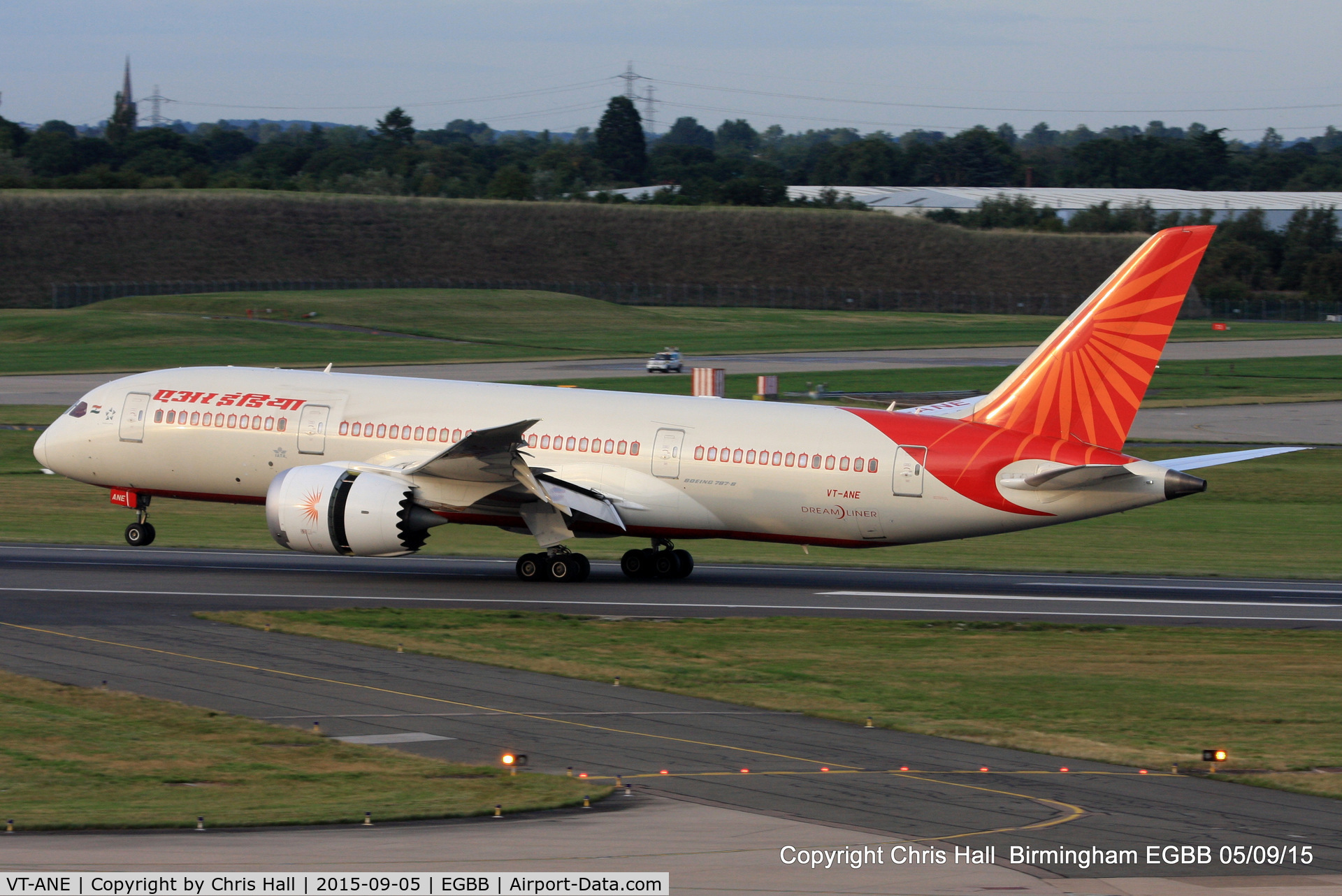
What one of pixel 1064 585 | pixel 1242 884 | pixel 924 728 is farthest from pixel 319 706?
pixel 1064 585

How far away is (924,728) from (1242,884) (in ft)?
22.8

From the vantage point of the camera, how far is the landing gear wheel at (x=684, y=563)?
34.1 meters

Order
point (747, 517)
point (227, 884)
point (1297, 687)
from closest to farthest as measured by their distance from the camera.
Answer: point (227, 884) → point (1297, 687) → point (747, 517)

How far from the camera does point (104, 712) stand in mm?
19188

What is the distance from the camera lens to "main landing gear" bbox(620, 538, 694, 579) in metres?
34.0

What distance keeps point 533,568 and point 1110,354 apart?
1321 cm

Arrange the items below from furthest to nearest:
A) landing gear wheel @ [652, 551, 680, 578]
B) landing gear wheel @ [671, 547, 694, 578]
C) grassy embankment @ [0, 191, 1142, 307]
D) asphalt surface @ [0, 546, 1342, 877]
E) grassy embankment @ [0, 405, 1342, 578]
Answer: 1. grassy embankment @ [0, 191, 1142, 307]
2. grassy embankment @ [0, 405, 1342, 578]
3. landing gear wheel @ [671, 547, 694, 578]
4. landing gear wheel @ [652, 551, 680, 578]
5. asphalt surface @ [0, 546, 1342, 877]

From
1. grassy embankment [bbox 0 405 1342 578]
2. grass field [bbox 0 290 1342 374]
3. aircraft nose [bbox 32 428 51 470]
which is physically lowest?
grassy embankment [bbox 0 405 1342 578]

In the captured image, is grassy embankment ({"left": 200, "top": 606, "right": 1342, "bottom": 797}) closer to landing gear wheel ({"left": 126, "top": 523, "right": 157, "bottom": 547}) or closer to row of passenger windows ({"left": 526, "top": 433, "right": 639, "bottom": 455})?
row of passenger windows ({"left": 526, "top": 433, "right": 639, "bottom": 455})

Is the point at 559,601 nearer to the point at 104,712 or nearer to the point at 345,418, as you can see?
the point at 345,418

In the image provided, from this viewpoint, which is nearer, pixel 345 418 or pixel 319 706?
pixel 319 706

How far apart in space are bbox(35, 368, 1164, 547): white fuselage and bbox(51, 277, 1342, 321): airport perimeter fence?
116 meters

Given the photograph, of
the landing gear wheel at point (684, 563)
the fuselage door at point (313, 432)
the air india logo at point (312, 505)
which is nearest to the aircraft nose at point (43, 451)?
the fuselage door at point (313, 432)

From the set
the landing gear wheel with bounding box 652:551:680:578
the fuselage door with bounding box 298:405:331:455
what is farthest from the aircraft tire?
the fuselage door with bounding box 298:405:331:455
